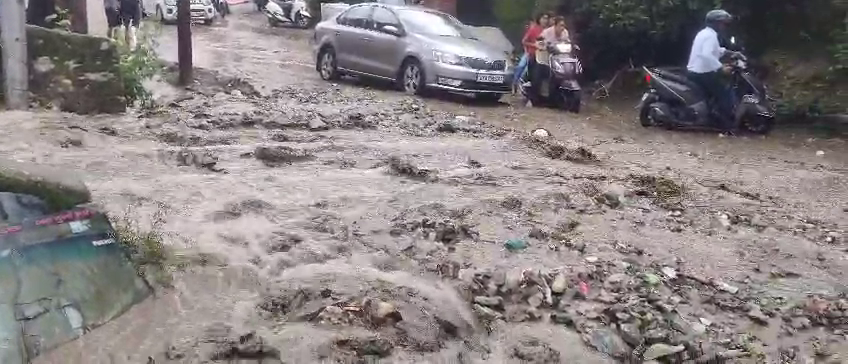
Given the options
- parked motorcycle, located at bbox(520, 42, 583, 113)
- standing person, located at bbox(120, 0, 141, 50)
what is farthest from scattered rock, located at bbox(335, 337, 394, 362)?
standing person, located at bbox(120, 0, 141, 50)

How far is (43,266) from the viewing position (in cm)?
329

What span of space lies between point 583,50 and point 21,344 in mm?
13900

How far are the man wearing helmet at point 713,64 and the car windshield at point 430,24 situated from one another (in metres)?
4.44

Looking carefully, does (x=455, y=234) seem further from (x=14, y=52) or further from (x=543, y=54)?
(x=543, y=54)

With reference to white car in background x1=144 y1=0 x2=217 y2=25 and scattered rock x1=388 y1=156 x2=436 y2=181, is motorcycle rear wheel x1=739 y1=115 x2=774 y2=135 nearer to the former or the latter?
scattered rock x1=388 y1=156 x2=436 y2=181

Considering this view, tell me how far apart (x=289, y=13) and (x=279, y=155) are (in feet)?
74.2

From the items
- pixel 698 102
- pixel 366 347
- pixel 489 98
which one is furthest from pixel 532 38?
pixel 366 347

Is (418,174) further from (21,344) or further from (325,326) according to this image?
(21,344)

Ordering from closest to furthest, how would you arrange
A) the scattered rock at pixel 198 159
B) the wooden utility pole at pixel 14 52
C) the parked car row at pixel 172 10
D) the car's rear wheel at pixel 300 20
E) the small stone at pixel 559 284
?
the small stone at pixel 559 284, the scattered rock at pixel 198 159, the wooden utility pole at pixel 14 52, the parked car row at pixel 172 10, the car's rear wheel at pixel 300 20

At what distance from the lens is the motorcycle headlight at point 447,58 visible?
1345 cm

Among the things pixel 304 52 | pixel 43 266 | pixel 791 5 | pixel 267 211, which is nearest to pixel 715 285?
pixel 267 211

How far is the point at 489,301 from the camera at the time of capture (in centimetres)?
504

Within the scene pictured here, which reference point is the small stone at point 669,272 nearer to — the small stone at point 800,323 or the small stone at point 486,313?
the small stone at point 800,323

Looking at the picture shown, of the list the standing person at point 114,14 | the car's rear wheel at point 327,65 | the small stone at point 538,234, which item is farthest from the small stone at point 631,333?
the standing person at point 114,14
